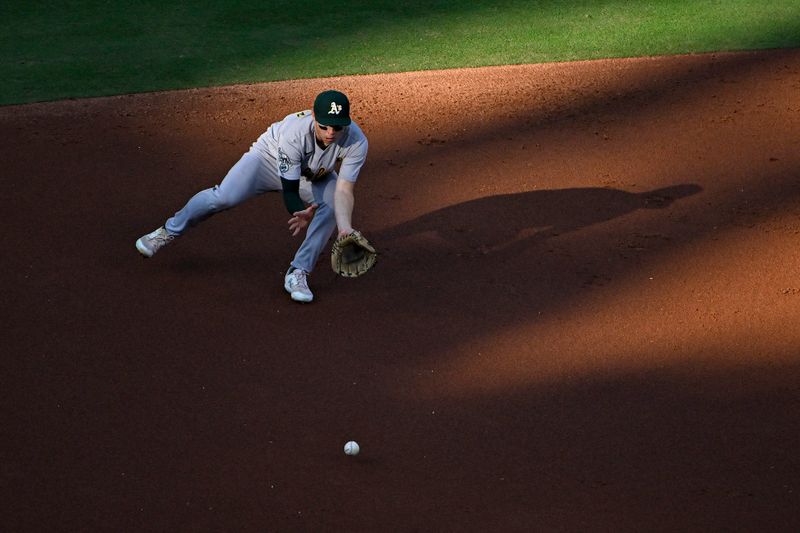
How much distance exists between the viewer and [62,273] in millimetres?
7840

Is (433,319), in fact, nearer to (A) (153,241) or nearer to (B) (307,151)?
(B) (307,151)

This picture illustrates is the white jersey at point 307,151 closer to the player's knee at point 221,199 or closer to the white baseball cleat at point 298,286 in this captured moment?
the player's knee at point 221,199

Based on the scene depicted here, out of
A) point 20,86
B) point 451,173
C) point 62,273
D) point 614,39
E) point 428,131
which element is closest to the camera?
point 62,273

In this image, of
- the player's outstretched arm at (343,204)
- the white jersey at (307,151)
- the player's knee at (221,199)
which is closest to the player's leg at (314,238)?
Result: the white jersey at (307,151)

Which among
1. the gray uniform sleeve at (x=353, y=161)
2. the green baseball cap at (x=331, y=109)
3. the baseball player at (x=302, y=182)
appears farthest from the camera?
the gray uniform sleeve at (x=353, y=161)

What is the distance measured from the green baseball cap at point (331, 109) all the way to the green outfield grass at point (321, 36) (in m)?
4.48

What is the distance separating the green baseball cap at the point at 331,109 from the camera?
689cm

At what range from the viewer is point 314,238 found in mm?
7637

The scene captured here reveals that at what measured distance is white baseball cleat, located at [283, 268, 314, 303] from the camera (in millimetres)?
7488

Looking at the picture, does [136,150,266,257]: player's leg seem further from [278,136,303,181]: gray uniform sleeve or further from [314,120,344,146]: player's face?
[314,120,344,146]: player's face

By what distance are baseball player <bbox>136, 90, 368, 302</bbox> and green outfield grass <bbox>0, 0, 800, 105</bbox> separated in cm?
377

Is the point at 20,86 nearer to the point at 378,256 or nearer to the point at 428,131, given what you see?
the point at 428,131

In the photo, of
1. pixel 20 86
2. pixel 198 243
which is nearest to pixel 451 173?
pixel 198 243

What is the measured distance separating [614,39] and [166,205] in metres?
5.73
